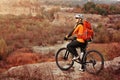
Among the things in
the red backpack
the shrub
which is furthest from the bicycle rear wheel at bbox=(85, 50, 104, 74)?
the shrub

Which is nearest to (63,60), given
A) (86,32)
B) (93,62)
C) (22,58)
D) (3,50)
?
(93,62)

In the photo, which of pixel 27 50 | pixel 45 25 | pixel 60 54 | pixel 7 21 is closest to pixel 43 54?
pixel 27 50

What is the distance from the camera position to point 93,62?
10.8 meters

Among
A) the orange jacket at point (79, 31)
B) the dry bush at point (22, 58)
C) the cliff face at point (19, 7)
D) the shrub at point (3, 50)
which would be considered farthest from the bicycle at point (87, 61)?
the cliff face at point (19, 7)

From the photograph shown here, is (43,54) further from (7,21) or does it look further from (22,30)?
(7,21)

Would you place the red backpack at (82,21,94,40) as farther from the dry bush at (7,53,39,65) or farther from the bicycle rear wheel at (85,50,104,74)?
the dry bush at (7,53,39,65)

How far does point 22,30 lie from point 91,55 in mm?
9451

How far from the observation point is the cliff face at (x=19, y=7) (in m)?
26.6

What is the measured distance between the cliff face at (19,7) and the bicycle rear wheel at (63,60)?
1467cm

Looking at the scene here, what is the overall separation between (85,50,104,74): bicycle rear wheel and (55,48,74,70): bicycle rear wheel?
49 centimetres

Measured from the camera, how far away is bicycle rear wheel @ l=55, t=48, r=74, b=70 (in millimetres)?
11250

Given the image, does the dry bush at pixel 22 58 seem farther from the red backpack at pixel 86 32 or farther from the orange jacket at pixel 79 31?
the red backpack at pixel 86 32

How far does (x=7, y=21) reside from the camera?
75.6ft

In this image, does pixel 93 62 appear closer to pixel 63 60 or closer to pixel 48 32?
pixel 63 60
